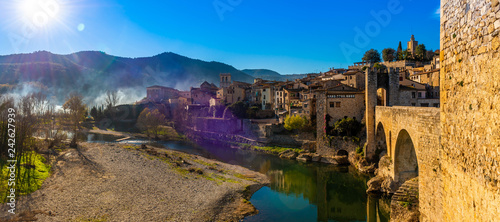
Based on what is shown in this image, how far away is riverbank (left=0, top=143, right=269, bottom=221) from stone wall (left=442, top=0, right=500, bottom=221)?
1331 cm

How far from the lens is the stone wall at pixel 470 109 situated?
387cm

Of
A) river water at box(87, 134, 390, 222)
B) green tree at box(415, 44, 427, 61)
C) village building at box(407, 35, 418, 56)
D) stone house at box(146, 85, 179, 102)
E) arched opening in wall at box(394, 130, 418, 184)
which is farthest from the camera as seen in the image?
stone house at box(146, 85, 179, 102)

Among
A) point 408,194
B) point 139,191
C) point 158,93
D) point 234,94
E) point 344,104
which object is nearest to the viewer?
point 408,194

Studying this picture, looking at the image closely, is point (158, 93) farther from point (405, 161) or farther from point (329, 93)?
point (405, 161)

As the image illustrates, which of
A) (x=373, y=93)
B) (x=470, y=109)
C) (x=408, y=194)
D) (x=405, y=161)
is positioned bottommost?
(x=408, y=194)

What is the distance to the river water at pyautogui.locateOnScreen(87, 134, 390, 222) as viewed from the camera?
1827cm

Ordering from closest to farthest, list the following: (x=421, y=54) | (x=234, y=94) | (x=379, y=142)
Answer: (x=379, y=142) < (x=421, y=54) < (x=234, y=94)

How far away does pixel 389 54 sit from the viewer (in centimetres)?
6631

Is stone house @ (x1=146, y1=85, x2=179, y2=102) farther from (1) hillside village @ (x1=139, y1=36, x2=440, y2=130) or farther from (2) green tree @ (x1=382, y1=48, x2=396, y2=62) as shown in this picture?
(2) green tree @ (x1=382, y1=48, x2=396, y2=62)

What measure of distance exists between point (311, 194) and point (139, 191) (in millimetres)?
12664

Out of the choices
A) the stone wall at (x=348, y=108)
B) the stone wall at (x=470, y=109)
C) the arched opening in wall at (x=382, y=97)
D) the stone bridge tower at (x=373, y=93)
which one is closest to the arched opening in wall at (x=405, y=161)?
the stone bridge tower at (x=373, y=93)

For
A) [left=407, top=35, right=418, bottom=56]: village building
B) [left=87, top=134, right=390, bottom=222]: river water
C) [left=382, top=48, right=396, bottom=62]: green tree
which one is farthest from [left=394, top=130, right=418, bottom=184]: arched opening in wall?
[left=407, top=35, right=418, bottom=56]: village building

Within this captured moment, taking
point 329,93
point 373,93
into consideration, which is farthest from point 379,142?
point 329,93

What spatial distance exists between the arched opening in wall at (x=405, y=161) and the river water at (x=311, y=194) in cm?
203
